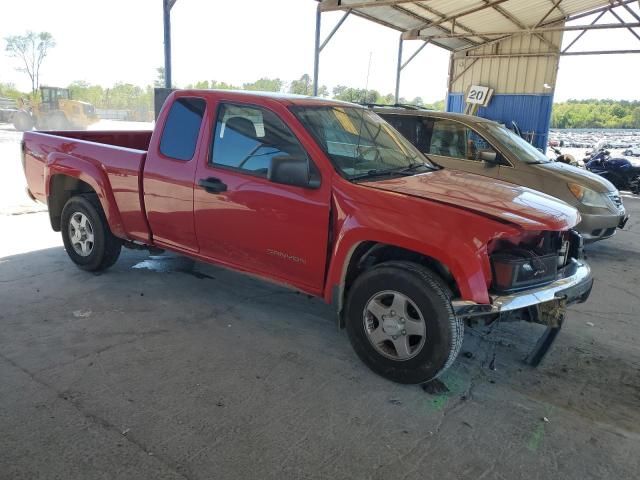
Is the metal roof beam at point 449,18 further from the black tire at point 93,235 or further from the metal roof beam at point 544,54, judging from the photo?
the black tire at point 93,235

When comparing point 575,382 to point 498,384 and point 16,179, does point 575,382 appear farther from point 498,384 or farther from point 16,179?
point 16,179

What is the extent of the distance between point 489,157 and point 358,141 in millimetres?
3661

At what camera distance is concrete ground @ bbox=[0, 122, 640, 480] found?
2.58 meters

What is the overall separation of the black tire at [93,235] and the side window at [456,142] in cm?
477

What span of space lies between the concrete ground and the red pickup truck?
451mm

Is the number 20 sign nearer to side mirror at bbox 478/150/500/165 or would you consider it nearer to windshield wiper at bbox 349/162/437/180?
side mirror at bbox 478/150/500/165

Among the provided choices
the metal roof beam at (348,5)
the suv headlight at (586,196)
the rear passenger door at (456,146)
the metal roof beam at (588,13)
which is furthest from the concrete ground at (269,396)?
the metal roof beam at (588,13)

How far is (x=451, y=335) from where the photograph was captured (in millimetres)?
3098

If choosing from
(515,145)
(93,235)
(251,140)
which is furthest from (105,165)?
(515,145)

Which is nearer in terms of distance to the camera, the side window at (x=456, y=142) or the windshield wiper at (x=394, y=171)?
the windshield wiper at (x=394, y=171)

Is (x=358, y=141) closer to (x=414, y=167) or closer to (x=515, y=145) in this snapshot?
(x=414, y=167)

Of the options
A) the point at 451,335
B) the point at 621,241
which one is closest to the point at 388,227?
the point at 451,335

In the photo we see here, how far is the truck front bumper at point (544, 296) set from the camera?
9.80 feet

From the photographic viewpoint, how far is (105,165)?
15.7 feet
